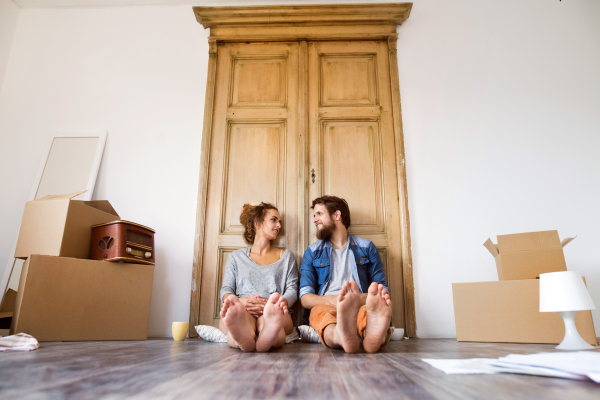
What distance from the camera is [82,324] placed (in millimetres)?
1731

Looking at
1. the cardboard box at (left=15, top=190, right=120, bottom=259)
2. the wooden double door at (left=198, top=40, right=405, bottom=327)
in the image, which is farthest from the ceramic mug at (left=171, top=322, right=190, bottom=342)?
the cardboard box at (left=15, top=190, right=120, bottom=259)

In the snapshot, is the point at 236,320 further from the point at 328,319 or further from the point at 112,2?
the point at 112,2

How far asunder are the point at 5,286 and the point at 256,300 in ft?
6.04

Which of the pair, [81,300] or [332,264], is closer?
[81,300]

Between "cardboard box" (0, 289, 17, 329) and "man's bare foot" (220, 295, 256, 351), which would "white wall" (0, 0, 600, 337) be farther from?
"man's bare foot" (220, 295, 256, 351)

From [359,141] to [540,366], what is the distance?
2.04m

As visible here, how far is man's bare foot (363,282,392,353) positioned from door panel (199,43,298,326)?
1219 mm

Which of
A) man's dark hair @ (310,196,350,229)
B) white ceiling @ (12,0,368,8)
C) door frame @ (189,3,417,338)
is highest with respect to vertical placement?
white ceiling @ (12,0,368,8)

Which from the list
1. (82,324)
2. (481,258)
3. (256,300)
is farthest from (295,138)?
(82,324)

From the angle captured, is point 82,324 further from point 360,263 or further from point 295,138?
point 295,138

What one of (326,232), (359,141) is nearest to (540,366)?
(326,232)

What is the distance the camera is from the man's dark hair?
2.26 metres

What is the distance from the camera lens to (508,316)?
170 centimetres

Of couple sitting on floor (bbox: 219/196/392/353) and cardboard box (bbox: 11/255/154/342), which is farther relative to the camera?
couple sitting on floor (bbox: 219/196/392/353)
